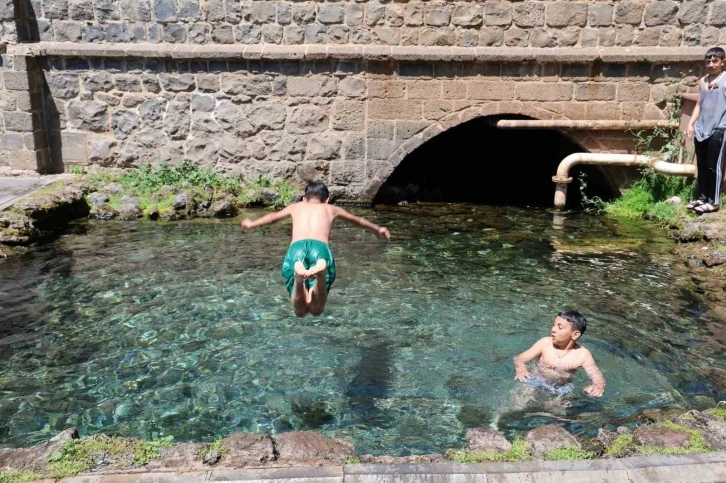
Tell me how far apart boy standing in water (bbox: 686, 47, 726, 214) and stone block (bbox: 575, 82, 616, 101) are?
1.26m

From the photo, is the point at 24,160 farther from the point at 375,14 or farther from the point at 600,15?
the point at 600,15

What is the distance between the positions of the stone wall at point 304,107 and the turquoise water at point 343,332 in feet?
5.02

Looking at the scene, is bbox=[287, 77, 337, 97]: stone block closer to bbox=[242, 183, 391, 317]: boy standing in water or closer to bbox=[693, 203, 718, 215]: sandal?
bbox=[242, 183, 391, 317]: boy standing in water

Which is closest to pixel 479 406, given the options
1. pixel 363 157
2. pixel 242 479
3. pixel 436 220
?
pixel 242 479

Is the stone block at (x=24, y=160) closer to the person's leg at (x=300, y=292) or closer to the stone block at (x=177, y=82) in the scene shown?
the stone block at (x=177, y=82)

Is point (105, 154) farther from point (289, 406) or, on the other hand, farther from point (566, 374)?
point (566, 374)

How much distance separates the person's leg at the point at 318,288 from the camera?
5.14 metres

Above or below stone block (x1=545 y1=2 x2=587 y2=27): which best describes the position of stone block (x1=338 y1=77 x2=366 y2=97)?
below

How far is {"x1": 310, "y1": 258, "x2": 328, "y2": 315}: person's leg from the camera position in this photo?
514 cm

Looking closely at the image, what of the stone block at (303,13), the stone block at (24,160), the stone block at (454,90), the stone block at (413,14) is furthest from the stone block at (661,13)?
the stone block at (24,160)

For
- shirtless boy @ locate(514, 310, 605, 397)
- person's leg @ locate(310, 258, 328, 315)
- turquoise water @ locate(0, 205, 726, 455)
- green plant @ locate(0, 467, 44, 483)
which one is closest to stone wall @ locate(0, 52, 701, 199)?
turquoise water @ locate(0, 205, 726, 455)

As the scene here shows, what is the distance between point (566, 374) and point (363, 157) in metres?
5.79

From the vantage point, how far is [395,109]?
1048cm

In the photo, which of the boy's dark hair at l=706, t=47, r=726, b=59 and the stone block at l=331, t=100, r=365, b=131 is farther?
the stone block at l=331, t=100, r=365, b=131
